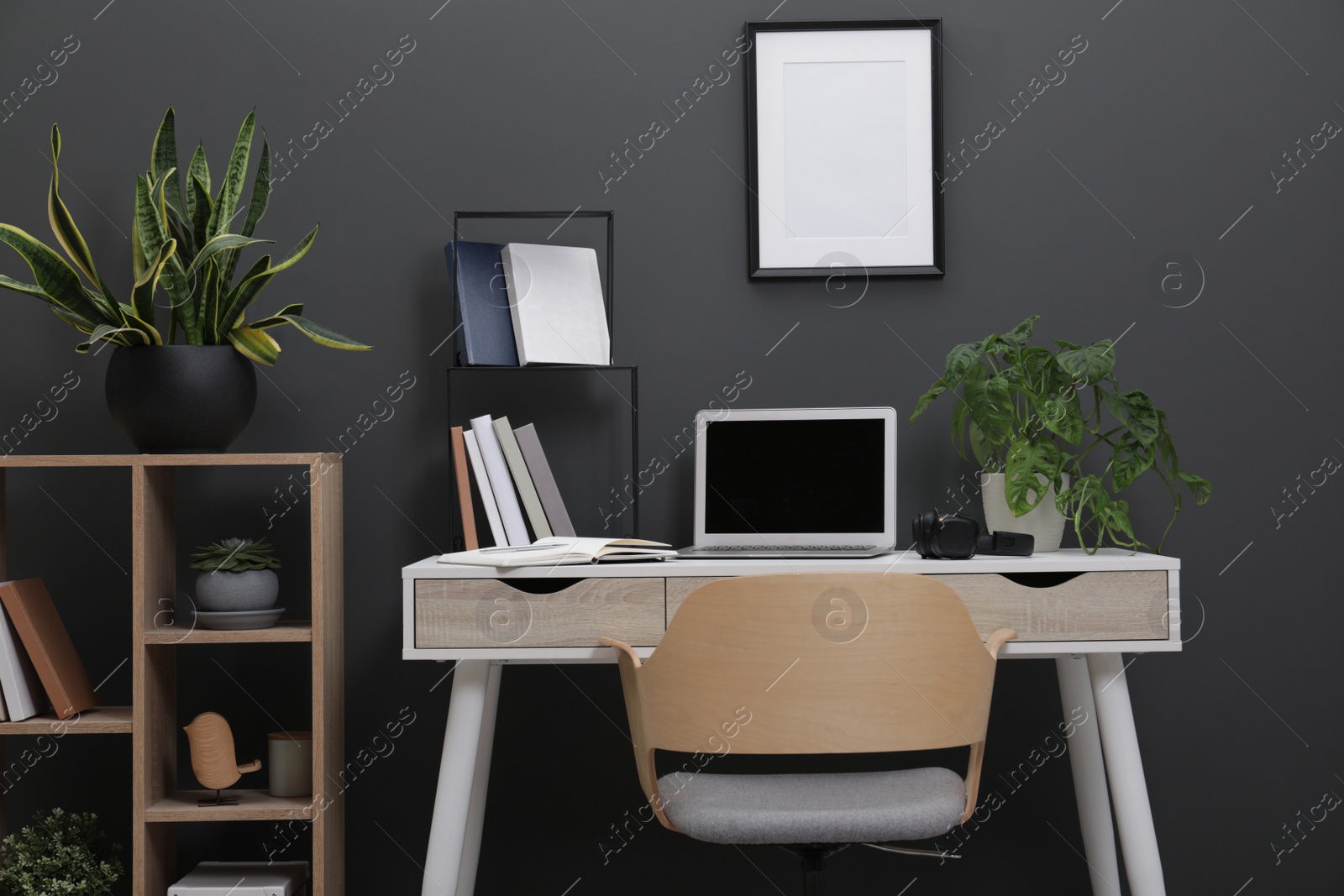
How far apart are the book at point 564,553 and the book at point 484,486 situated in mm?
86

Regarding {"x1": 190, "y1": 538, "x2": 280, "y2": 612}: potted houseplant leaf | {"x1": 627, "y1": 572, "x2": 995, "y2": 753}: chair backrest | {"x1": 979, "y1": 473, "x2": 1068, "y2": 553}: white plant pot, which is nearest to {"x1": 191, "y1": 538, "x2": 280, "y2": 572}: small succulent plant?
{"x1": 190, "y1": 538, "x2": 280, "y2": 612}: potted houseplant leaf

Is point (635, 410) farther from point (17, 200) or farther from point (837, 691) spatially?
point (17, 200)

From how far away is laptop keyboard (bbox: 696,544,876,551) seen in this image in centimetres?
191

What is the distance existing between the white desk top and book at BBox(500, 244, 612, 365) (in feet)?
1.60

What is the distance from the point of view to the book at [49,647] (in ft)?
5.88

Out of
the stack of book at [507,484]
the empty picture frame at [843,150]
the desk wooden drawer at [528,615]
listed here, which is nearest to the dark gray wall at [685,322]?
the empty picture frame at [843,150]

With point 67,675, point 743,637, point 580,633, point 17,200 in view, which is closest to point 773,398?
point 580,633

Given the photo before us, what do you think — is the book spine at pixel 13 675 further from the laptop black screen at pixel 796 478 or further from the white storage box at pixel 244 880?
the laptop black screen at pixel 796 478

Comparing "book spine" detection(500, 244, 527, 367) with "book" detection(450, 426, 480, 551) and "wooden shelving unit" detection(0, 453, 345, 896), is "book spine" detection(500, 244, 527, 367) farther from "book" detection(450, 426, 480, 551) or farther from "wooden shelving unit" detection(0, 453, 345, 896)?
"wooden shelving unit" detection(0, 453, 345, 896)

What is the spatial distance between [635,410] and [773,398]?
31cm

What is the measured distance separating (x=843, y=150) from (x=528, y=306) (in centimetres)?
78

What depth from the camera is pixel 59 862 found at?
5.87ft

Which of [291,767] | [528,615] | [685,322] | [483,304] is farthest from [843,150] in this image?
[291,767]

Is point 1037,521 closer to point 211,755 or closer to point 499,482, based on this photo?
point 499,482
